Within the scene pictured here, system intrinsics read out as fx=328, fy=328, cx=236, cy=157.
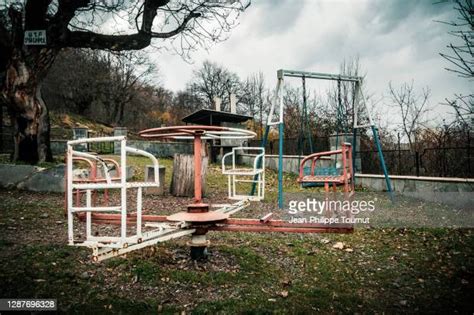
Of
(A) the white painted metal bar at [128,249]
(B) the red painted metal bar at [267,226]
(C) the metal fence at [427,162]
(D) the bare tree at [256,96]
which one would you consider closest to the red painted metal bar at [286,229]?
(B) the red painted metal bar at [267,226]

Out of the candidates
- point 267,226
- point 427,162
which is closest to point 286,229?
point 267,226

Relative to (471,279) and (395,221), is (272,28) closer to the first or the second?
(395,221)

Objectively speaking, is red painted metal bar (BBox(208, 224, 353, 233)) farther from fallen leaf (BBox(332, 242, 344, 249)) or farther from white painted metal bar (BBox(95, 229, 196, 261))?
fallen leaf (BBox(332, 242, 344, 249))

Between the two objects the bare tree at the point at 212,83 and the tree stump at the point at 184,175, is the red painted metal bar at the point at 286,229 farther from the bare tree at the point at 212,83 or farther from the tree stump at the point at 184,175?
the bare tree at the point at 212,83

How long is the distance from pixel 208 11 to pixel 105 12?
3.28m

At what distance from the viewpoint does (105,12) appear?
33.6ft

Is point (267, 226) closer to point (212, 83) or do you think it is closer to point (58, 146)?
point (58, 146)

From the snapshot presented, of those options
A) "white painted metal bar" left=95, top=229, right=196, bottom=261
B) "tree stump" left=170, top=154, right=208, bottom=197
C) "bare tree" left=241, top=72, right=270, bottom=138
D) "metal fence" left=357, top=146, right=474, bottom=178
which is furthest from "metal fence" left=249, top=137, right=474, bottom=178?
"bare tree" left=241, top=72, right=270, bottom=138

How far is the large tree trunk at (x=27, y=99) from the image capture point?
28.1ft

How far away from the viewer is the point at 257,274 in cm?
321

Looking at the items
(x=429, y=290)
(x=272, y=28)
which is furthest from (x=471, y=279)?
(x=272, y=28)

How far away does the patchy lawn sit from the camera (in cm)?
262

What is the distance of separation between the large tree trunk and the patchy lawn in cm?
491

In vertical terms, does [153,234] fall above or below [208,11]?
below
